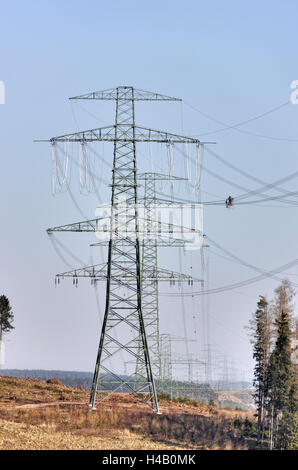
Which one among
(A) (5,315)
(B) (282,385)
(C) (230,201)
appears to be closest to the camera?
(C) (230,201)

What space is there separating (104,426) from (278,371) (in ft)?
60.1

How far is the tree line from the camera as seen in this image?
56.9m

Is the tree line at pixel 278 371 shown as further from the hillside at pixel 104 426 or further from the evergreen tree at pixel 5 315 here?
the evergreen tree at pixel 5 315

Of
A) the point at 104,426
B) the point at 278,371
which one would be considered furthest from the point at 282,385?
the point at 104,426

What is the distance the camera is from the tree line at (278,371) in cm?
5685

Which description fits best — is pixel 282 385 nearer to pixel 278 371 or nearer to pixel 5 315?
pixel 278 371

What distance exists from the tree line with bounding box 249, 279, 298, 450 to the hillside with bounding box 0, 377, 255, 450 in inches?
151

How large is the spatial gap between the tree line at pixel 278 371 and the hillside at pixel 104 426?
3837 mm

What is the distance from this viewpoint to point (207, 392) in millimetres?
121125

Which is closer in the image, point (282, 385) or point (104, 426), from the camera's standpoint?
point (104, 426)

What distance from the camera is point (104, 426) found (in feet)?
154

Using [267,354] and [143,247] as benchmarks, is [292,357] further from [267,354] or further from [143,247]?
[143,247]
